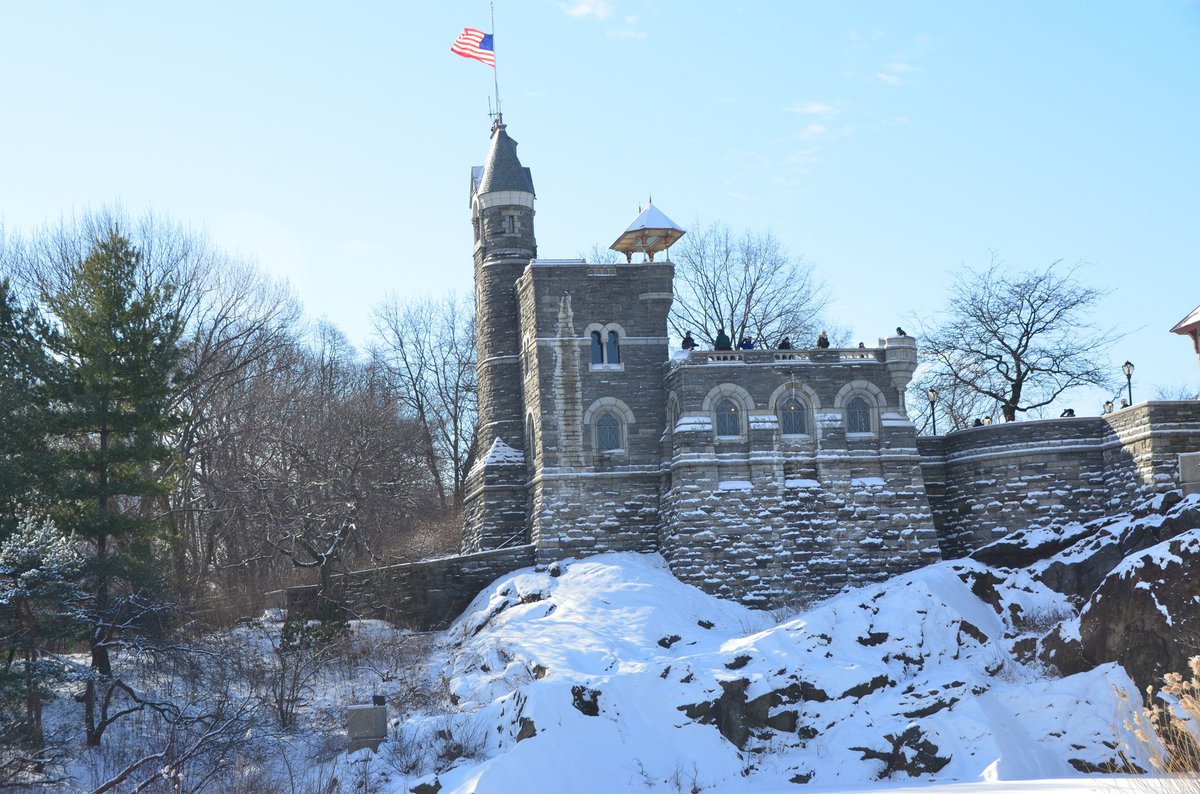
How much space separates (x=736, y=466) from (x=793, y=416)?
229cm

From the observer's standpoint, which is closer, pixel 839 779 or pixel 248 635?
pixel 839 779

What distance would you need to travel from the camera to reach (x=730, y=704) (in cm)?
2889

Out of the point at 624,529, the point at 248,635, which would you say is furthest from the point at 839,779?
the point at 248,635

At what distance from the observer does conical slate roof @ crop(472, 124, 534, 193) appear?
1647 inches

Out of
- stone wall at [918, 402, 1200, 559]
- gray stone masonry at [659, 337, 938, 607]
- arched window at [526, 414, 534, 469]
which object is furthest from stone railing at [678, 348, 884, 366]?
arched window at [526, 414, 534, 469]

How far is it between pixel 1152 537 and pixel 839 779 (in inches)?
395

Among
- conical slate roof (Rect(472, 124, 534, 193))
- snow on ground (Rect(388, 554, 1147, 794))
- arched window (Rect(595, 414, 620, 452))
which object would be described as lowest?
snow on ground (Rect(388, 554, 1147, 794))

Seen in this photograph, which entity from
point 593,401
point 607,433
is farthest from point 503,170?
point 607,433

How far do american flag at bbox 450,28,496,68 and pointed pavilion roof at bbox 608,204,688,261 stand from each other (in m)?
7.02

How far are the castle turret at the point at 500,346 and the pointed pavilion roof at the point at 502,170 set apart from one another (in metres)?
0.03

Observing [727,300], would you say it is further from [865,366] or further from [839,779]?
[839,779]

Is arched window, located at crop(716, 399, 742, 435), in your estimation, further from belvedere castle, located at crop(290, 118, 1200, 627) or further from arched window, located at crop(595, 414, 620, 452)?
arched window, located at crop(595, 414, 620, 452)

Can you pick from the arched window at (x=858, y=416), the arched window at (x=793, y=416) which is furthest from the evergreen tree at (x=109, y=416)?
the arched window at (x=858, y=416)

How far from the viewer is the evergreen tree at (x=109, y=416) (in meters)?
29.6
